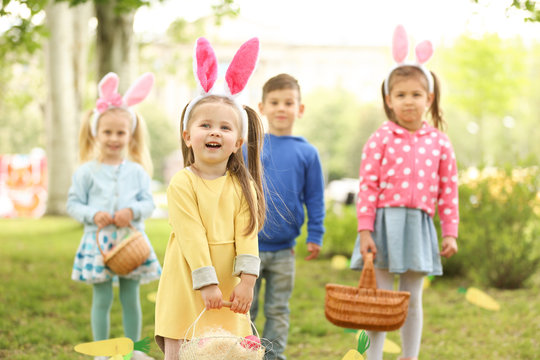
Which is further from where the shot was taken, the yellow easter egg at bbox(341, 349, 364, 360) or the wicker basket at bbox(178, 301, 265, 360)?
the yellow easter egg at bbox(341, 349, 364, 360)

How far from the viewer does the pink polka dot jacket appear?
128 inches

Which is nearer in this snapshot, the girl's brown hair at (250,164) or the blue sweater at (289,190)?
the girl's brown hair at (250,164)

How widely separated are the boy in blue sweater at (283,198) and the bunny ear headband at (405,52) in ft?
2.06

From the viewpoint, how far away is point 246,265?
237 centimetres

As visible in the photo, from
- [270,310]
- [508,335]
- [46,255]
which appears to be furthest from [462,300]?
[46,255]

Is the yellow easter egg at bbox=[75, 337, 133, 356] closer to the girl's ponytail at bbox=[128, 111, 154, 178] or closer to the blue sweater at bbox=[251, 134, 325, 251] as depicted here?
the blue sweater at bbox=[251, 134, 325, 251]

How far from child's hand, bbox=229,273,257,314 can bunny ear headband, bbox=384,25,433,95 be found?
1683 millimetres

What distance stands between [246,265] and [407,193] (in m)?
1.25

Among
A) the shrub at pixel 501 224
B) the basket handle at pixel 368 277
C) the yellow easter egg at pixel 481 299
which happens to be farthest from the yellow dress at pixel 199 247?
the shrub at pixel 501 224

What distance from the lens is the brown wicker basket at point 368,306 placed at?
9.84 ft

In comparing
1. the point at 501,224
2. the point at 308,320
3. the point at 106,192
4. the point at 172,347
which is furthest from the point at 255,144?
the point at 501,224

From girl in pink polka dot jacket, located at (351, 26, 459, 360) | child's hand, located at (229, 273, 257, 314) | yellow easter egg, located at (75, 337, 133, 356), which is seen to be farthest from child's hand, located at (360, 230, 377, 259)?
yellow easter egg, located at (75, 337, 133, 356)

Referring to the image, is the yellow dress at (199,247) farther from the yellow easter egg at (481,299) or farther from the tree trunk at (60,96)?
the tree trunk at (60,96)

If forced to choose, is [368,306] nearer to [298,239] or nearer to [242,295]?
[242,295]
